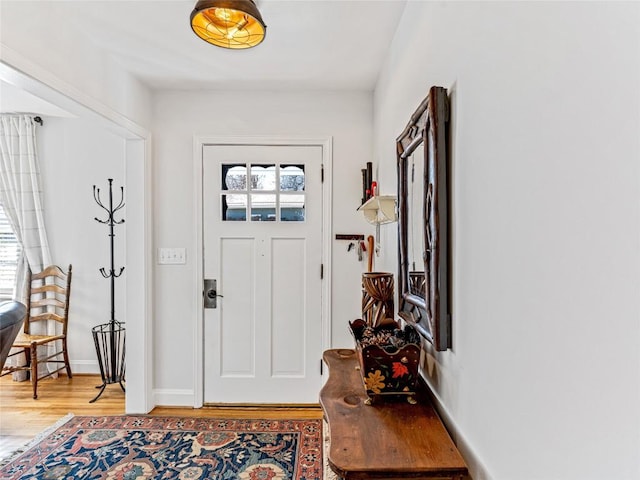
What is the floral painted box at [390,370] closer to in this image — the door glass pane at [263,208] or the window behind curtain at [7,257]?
the door glass pane at [263,208]

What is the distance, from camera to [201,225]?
9.91 feet

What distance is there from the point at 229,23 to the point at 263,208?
1466mm

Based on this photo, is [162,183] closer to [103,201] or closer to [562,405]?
[103,201]

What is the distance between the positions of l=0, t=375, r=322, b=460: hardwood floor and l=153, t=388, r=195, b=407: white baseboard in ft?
0.12

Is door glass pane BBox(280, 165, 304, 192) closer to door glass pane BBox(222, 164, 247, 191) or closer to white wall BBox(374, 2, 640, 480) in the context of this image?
door glass pane BBox(222, 164, 247, 191)

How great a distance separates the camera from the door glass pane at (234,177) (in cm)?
304

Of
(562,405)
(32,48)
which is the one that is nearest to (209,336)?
(32,48)

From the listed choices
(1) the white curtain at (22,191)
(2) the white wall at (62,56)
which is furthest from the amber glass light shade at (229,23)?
(1) the white curtain at (22,191)

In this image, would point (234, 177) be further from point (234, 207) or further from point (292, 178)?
point (292, 178)

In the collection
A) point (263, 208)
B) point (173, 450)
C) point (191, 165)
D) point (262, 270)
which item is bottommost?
point (173, 450)

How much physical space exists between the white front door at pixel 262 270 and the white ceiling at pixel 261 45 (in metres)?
0.54

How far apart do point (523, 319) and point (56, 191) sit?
4.24 metres

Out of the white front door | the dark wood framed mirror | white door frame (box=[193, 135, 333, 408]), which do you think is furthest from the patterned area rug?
the dark wood framed mirror

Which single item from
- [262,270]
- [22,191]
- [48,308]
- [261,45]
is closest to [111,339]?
[48,308]
